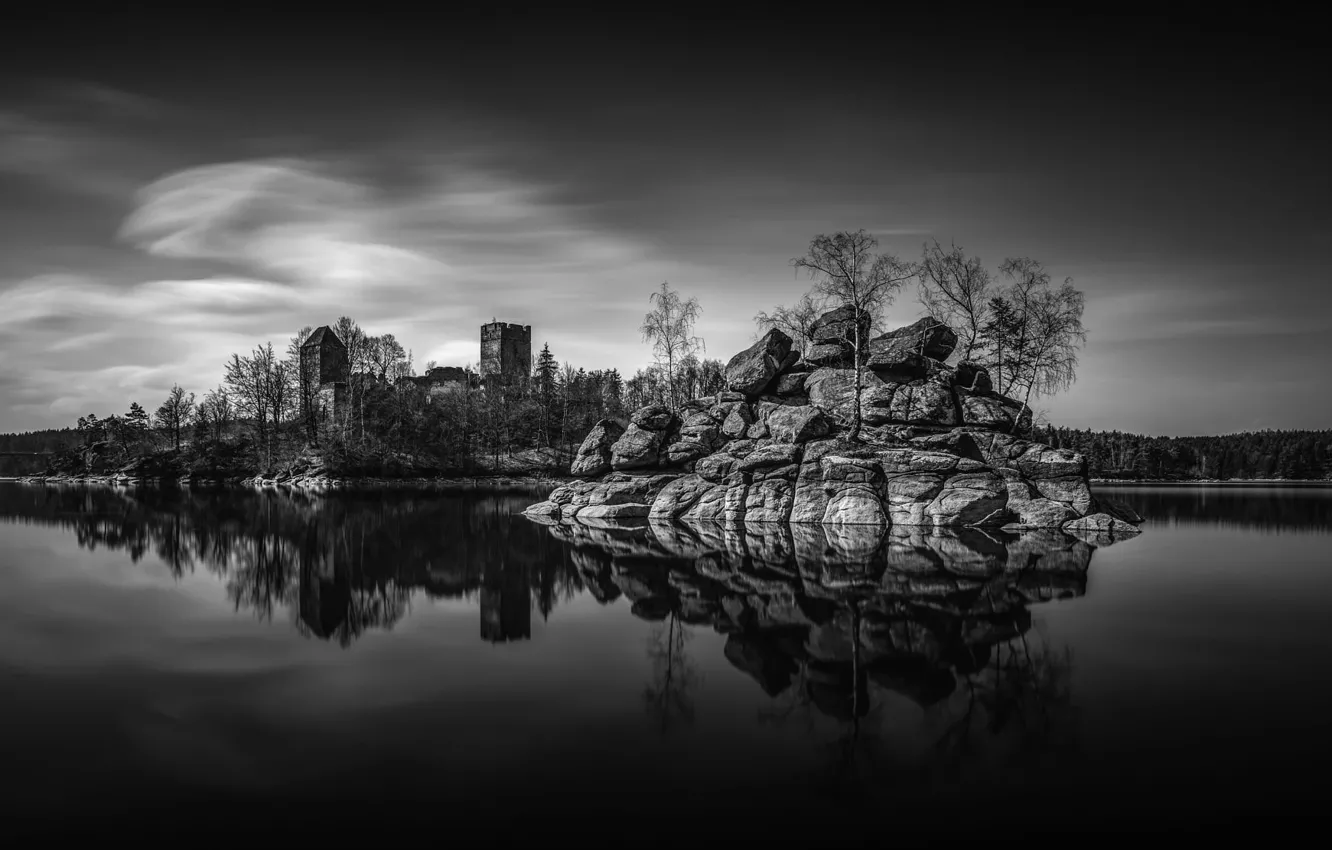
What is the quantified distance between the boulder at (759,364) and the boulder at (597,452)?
715cm

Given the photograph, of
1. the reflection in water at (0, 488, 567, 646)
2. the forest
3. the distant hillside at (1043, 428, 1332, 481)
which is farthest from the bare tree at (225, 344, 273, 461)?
the distant hillside at (1043, 428, 1332, 481)

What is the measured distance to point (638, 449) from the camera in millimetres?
36719

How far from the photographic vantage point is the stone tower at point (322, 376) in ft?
260

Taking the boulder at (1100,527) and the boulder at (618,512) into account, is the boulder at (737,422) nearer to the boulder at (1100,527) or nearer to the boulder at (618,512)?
the boulder at (618,512)

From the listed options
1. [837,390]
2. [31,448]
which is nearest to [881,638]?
[837,390]

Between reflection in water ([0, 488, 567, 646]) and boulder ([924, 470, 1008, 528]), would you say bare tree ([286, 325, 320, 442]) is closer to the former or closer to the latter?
reflection in water ([0, 488, 567, 646])

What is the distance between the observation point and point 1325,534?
28594mm

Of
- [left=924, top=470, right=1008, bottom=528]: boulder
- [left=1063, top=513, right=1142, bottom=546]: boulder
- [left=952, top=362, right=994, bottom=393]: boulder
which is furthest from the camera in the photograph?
[left=952, top=362, right=994, bottom=393]: boulder

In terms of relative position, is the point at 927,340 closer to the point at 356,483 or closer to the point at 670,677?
the point at 670,677

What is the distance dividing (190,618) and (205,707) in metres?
6.10

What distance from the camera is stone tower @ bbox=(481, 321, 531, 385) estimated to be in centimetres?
12712

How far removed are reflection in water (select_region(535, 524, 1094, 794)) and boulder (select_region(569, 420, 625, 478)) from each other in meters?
15.5

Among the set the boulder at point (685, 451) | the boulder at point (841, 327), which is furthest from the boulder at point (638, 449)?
the boulder at point (841, 327)

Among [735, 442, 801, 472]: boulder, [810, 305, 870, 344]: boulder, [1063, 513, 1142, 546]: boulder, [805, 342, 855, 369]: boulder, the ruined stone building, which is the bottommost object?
[1063, 513, 1142, 546]: boulder
